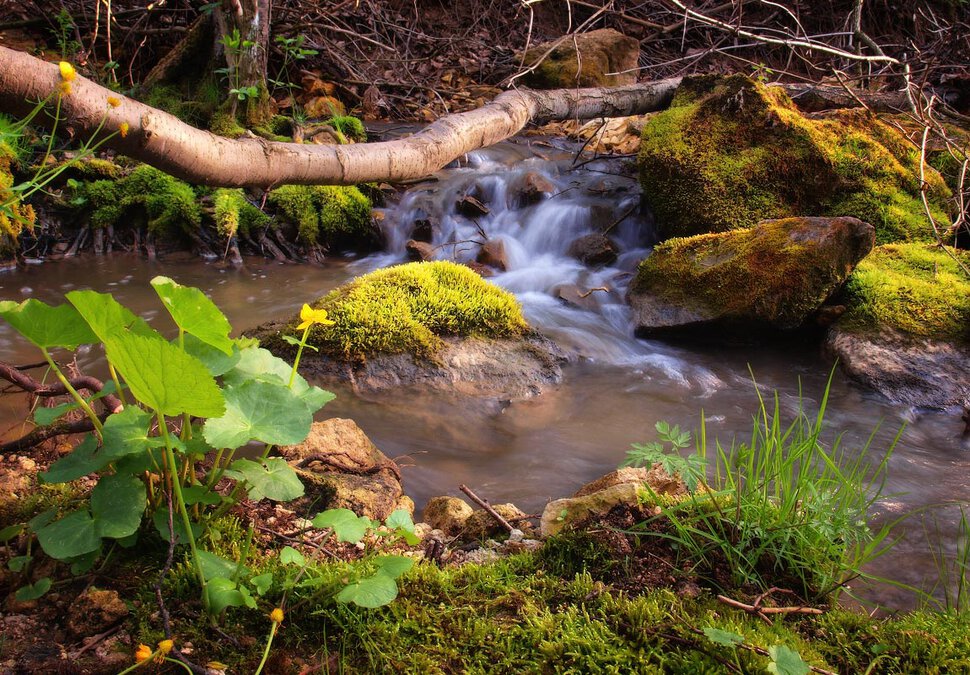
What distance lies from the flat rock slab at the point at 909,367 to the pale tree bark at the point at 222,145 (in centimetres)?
346

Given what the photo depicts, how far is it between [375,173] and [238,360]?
8.45 feet

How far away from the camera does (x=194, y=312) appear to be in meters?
1.54

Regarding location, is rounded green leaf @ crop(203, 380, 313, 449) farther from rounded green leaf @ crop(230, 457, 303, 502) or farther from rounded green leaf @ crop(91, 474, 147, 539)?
rounded green leaf @ crop(91, 474, 147, 539)

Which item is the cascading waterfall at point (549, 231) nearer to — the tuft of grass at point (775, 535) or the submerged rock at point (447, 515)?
the submerged rock at point (447, 515)

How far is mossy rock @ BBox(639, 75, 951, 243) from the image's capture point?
6.05m

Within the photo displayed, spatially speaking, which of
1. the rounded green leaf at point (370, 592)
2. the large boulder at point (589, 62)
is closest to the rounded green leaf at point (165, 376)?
the rounded green leaf at point (370, 592)

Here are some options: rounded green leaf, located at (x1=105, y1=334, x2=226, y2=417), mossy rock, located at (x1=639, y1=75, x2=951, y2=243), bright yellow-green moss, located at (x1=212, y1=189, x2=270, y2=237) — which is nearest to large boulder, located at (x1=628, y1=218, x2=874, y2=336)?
mossy rock, located at (x1=639, y1=75, x2=951, y2=243)

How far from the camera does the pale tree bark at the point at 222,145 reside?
2.41 metres

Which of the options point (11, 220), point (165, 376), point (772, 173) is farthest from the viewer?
point (772, 173)

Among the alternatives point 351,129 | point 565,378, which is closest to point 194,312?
point 565,378

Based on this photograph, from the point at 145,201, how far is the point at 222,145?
169 inches

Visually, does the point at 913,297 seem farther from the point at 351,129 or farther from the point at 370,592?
the point at 351,129

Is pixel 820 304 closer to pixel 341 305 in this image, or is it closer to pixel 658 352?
pixel 658 352

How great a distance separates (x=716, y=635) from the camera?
4.47ft
